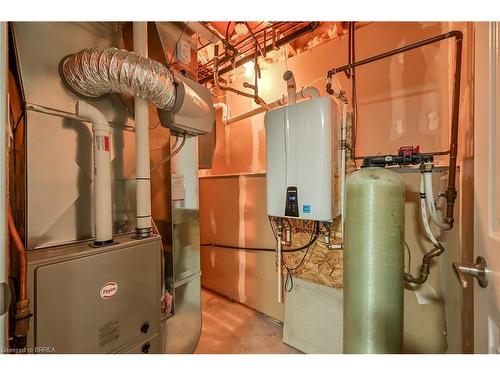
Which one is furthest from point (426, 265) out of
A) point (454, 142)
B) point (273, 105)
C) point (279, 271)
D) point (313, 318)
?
point (273, 105)

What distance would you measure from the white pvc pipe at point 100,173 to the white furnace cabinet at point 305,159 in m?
1.04

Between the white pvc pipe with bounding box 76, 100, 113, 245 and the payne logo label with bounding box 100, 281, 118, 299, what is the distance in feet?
0.63

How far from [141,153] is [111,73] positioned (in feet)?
1.28

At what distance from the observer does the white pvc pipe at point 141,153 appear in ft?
3.77

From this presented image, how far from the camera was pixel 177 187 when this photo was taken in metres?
1.49

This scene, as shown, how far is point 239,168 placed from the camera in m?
2.64

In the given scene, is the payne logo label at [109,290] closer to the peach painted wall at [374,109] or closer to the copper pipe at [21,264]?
the copper pipe at [21,264]

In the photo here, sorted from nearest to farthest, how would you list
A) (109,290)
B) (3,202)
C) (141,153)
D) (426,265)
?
(3,202) → (109,290) → (141,153) → (426,265)

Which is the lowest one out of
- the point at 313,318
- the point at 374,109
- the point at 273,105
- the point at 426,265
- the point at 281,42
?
the point at 313,318

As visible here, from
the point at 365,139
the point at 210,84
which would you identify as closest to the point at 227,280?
the point at 365,139

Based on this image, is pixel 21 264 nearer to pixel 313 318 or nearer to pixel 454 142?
pixel 313 318

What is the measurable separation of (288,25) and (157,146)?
1.58 meters

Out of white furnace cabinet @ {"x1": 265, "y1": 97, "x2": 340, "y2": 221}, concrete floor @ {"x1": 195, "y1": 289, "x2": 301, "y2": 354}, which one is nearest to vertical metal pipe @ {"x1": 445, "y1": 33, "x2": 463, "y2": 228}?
white furnace cabinet @ {"x1": 265, "y1": 97, "x2": 340, "y2": 221}

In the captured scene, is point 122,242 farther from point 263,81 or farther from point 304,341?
point 263,81
